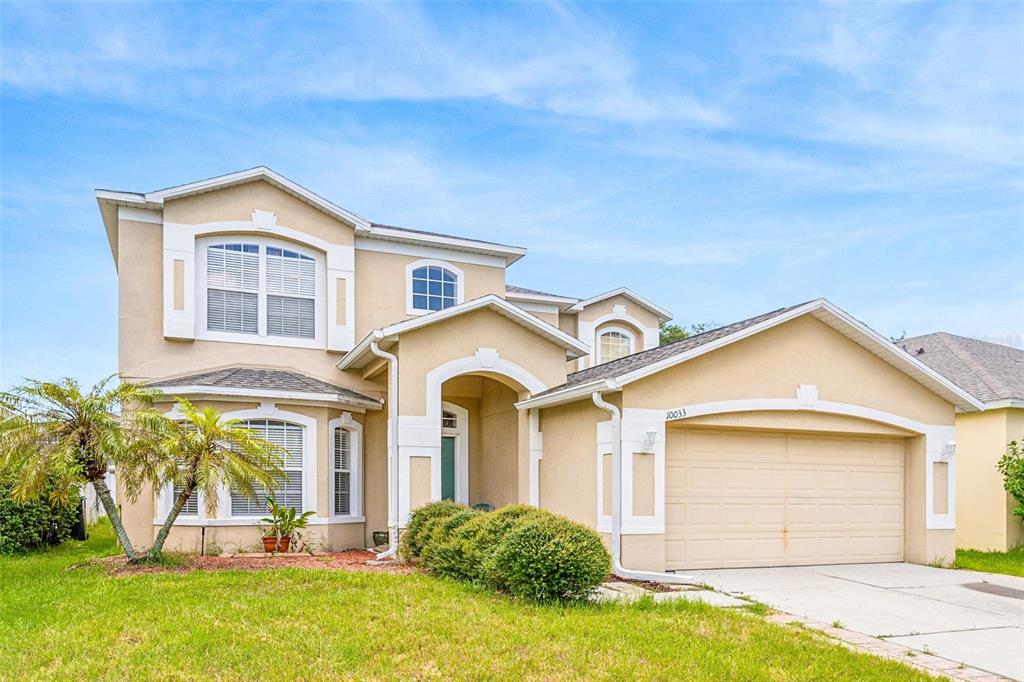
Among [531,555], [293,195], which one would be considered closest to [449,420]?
[293,195]

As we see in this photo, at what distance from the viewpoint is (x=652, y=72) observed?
1591cm

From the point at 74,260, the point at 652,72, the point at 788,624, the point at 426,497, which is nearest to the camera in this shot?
the point at 788,624

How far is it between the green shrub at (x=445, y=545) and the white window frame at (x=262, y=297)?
19.6 ft

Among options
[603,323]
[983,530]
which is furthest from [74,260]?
[983,530]

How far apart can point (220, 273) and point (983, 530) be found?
1660 cm

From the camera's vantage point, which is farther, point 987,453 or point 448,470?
point 448,470

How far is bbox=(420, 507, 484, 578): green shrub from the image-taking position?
33.2 feet

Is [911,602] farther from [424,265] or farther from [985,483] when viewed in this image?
[424,265]

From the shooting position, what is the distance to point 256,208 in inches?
605

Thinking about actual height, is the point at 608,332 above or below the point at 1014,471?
above

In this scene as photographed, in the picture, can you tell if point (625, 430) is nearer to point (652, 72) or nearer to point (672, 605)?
point (672, 605)

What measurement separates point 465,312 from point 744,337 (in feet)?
15.5

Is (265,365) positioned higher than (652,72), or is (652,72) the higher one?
(652,72)

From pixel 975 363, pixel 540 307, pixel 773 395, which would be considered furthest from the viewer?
pixel 540 307
